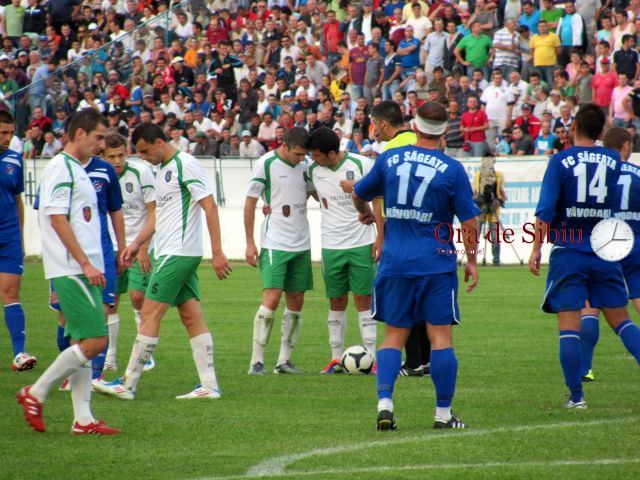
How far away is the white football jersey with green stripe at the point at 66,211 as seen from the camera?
702cm

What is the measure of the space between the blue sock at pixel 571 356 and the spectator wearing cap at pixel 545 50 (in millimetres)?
16951

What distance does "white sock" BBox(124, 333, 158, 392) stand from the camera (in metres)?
8.69

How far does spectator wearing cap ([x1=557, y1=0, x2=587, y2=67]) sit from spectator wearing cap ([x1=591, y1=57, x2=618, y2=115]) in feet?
4.52

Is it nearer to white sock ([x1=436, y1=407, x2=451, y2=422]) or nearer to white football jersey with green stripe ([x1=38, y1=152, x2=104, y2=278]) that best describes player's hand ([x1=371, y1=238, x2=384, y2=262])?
white sock ([x1=436, y1=407, x2=451, y2=422])

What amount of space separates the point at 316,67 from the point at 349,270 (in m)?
18.1

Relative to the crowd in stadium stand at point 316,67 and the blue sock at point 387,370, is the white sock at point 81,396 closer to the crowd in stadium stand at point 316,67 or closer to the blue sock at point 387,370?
the blue sock at point 387,370

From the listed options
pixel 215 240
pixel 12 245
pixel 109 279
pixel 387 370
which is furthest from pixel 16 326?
pixel 387 370

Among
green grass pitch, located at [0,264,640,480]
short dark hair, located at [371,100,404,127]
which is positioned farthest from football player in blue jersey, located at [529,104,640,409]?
short dark hair, located at [371,100,404,127]

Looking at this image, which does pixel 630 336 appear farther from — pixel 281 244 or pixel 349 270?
pixel 281 244

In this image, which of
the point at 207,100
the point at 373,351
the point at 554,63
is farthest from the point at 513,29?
the point at 373,351

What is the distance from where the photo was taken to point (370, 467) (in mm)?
6035

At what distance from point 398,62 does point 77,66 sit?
32.4 ft

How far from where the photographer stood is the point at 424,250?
23.3 feet

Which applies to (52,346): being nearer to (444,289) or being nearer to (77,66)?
(444,289)
